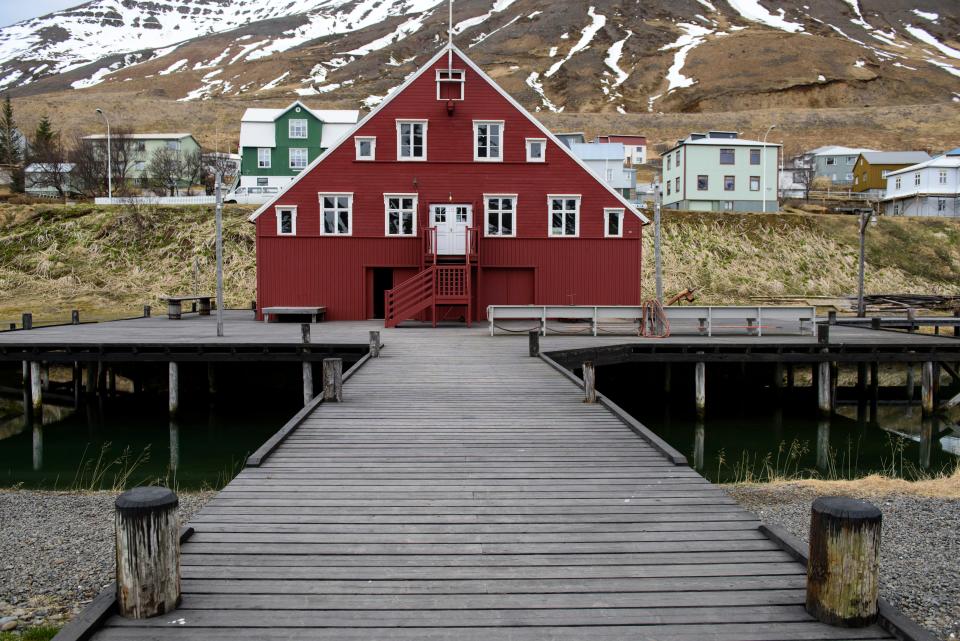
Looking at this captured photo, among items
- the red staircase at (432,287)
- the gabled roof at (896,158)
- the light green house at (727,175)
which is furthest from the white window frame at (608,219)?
the gabled roof at (896,158)

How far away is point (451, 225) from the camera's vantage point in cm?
3075

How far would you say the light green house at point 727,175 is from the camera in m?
60.9

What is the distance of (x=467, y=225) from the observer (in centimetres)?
3075

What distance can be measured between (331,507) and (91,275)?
45898 millimetres

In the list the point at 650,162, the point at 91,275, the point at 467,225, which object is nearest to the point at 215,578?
the point at 467,225

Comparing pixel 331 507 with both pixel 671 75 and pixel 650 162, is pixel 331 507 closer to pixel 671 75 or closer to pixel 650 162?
pixel 650 162

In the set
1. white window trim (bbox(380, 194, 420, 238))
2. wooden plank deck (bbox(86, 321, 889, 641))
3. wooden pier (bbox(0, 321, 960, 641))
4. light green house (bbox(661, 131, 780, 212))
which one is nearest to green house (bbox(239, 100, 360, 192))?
light green house (bbox(661, 131, 780, 212))

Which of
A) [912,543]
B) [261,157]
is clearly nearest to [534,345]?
[912,543]

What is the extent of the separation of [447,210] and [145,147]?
197 feet

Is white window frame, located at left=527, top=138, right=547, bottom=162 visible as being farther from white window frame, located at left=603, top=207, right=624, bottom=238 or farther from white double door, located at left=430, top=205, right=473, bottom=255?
white window frame, located at left=603, top=207, right=624, bottom=238

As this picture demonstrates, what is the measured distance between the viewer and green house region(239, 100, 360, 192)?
6100cm

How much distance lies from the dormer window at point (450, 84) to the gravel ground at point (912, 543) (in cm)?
2231

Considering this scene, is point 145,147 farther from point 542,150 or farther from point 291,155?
point 542,150

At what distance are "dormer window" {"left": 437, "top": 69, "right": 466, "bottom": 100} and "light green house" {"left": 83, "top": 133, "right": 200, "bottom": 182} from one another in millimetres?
52557
